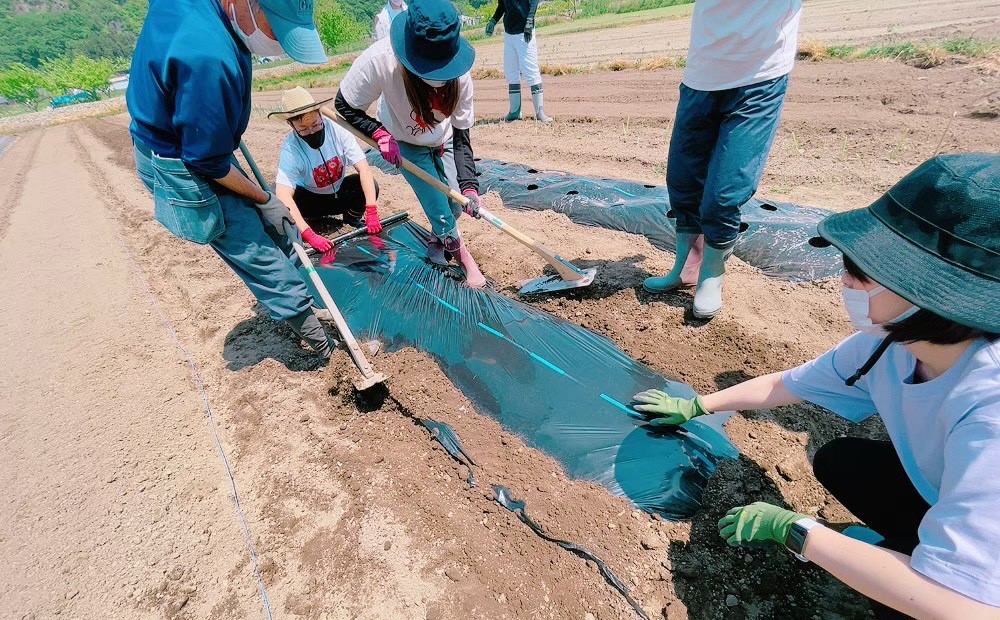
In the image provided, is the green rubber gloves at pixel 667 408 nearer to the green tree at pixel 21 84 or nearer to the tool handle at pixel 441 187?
the tool handle at pixel 441 187

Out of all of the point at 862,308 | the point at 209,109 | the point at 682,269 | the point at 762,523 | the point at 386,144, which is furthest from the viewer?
the point at 682,269

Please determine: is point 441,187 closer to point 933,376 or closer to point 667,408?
point 667,408

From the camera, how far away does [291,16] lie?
1.65 meters

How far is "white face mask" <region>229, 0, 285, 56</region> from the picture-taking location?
1.63 metres

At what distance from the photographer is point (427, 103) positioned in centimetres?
224

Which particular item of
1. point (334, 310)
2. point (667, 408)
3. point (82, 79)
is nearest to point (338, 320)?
point (334, 310)

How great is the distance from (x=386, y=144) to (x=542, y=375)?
1.37 meters

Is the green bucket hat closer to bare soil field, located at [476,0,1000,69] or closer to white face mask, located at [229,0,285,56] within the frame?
white face mask, located at [229,0,285,56]

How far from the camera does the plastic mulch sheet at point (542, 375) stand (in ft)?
5.25

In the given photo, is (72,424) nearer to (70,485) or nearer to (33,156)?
(70,485)

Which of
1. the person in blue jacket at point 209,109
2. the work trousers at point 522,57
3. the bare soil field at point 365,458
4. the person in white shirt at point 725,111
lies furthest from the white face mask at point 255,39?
the work trousers at point 522,57

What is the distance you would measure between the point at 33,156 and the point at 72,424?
14081 millimetres

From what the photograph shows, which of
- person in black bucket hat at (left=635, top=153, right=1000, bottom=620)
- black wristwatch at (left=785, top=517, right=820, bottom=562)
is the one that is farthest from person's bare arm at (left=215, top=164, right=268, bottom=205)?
black wristwatch at (left=785, top=517, right=820, bottom=562)

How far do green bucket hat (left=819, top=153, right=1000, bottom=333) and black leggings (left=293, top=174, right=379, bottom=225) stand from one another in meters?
3.32
